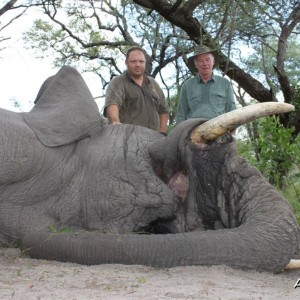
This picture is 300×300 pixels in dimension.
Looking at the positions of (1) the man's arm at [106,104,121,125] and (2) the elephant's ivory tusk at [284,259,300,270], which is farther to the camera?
(1) the man's arm at [106,104,121,125]

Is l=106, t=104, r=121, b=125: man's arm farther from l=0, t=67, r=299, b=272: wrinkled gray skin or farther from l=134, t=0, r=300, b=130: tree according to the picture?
l=134, t=0, r=300, b=130: tree

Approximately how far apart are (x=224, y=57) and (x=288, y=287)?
9594 millimetres

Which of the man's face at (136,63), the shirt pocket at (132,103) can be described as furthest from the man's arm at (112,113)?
the man's face at (136,63)

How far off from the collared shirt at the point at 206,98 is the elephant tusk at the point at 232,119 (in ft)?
7.10

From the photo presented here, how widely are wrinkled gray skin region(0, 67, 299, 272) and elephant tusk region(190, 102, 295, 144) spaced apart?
60mm

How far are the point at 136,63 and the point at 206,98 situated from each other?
2.53 ft

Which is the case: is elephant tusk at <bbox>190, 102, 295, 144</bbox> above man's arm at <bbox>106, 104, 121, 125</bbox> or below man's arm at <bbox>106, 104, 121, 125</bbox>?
below

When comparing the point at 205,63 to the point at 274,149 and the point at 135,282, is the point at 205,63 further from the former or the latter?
the point at 135,282

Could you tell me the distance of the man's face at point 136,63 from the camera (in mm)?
6262

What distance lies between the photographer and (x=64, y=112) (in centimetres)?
444

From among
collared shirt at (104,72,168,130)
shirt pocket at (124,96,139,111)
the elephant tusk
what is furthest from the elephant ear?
shirt pocket at (124,96,139,111)

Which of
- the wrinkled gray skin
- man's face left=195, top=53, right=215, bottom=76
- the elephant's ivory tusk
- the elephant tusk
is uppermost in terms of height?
man's face left=195, top=53, right=215, bottom=76

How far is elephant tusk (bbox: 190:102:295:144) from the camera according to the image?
381 cm

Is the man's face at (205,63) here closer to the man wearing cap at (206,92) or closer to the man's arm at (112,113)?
the man wearing cap at (206,92)
